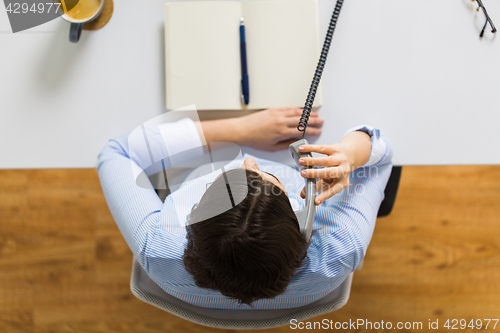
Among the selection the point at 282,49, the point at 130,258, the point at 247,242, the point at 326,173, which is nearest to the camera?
the point at 247,242

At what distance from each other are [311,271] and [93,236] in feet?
3.05

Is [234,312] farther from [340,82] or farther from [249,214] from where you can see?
[340,82]

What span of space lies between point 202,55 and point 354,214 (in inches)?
16.5

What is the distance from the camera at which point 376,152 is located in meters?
0.67

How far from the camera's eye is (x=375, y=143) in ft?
2.18

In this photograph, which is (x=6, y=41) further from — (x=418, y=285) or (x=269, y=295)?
(x=418, y=285)

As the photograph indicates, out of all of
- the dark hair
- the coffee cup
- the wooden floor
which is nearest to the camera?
the dark hair

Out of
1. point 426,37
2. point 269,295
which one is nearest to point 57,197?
point 269,295

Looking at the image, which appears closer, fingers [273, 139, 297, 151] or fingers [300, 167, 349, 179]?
fingers [300, 167, 349, 179]

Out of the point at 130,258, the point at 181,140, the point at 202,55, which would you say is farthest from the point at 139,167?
the point at 130,258

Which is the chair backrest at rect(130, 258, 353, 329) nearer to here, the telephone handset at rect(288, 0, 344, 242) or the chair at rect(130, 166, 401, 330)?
the chair at rect(130, 166, 401, 330)

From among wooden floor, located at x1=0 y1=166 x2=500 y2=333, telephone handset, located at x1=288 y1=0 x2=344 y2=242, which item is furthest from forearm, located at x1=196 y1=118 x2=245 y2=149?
wooden floor, located at x1=0 y1=166 x2=500 y2=333

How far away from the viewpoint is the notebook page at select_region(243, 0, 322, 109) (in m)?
0.70

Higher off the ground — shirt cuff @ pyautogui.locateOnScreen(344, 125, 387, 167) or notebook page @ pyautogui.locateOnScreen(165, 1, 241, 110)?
notebook page @ pyautogui.locateOnScreen(165, 1, 241, 110)
